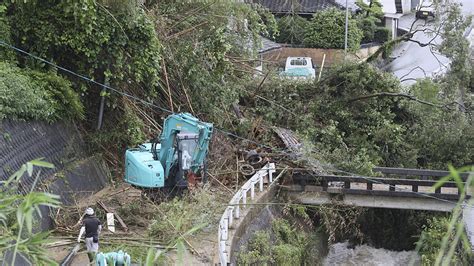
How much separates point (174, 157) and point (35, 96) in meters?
3.13

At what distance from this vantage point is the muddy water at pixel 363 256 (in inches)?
761

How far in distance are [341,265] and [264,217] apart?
145 inches

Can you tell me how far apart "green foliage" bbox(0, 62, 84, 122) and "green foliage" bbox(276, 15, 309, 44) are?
2090 cm

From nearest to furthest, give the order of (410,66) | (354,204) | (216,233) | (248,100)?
(216,233), (354,204), (248,100), (410,66)

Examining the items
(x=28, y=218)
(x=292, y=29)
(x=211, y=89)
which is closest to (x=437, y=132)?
(x=211, y=89)

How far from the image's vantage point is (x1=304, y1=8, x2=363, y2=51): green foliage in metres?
34.2

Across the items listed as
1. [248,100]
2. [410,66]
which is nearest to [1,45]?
[248,100]

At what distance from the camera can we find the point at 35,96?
1459 centimetres

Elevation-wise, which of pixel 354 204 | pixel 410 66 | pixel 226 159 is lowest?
pixel 354 204

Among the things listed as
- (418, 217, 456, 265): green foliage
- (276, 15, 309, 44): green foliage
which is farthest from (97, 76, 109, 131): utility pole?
(276, 15, 309, 44): green foliage

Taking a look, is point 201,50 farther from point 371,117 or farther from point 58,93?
point 371,117

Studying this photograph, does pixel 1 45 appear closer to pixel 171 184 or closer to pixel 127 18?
pixel 127 18

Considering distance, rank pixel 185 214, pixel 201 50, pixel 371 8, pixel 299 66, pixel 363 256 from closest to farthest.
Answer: pixel 185 214 → pixel 201 50 → pixel 363 256 → pixel 299 66 → pixel 371 8

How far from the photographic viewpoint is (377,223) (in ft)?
67.5
